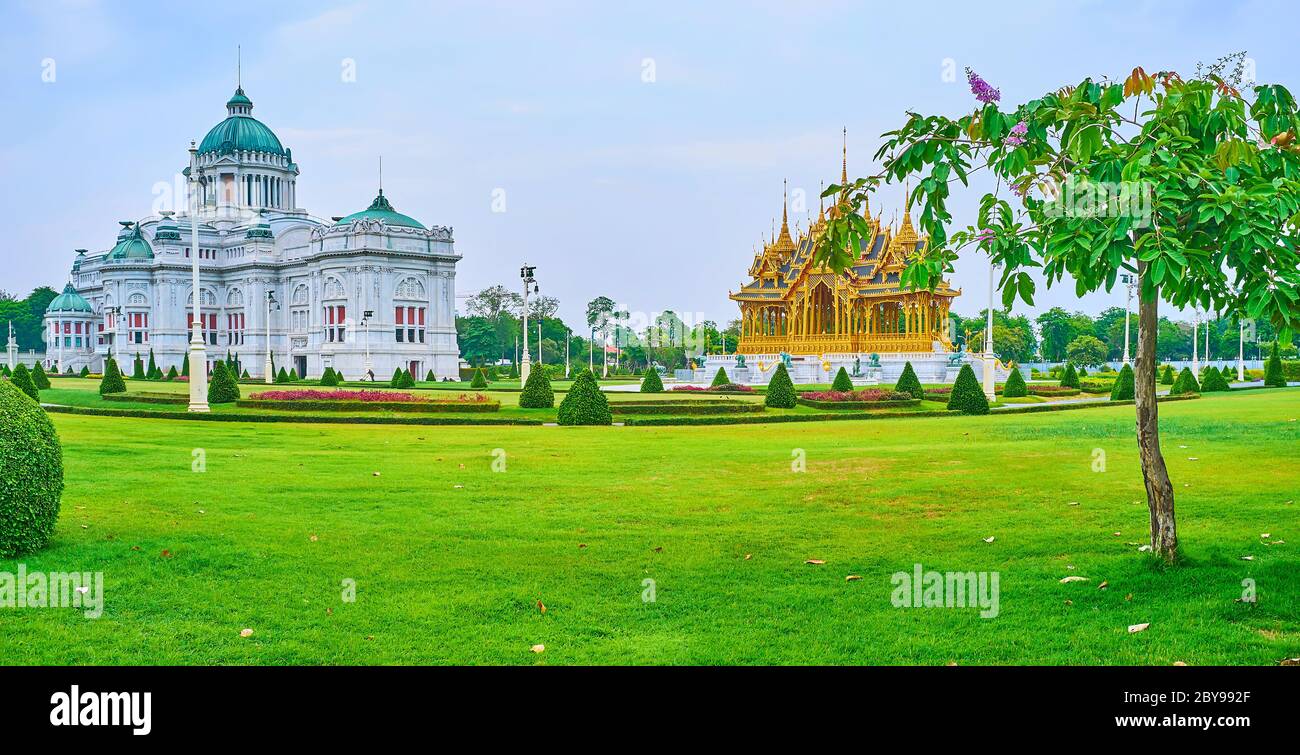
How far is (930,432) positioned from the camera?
81.1 feet

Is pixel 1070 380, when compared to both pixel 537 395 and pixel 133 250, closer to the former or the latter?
pixel 537 395

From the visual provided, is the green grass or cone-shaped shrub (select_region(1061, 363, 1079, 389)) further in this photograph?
cone-shaped shrub (select_region(1061, 363, 1079, 389))

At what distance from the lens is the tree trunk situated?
363 inches

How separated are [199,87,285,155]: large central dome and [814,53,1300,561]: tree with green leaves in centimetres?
11379

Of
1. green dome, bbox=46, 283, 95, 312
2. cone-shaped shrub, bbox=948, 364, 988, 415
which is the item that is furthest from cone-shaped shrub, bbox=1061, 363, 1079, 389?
green dome, bbox=46, 283, 95, 312

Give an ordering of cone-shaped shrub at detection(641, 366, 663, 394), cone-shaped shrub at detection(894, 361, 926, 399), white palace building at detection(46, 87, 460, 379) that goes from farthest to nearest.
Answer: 1. white palace building at detection(46, 87, 460, 379)
2. cone-shaped shrub at detection(641, 366, 663, 394)
3. cone-shaped shrub at detection(894, 361, 926, 399)

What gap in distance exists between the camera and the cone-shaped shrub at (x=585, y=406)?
28.0 metres

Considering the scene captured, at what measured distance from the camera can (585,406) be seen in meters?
28.0

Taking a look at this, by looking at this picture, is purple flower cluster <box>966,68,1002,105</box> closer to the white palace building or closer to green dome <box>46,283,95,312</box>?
the white palace building

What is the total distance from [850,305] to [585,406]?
37.2 m

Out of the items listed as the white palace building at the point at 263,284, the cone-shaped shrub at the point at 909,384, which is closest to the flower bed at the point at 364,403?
the cone-shaped shrub at the point at 909,384

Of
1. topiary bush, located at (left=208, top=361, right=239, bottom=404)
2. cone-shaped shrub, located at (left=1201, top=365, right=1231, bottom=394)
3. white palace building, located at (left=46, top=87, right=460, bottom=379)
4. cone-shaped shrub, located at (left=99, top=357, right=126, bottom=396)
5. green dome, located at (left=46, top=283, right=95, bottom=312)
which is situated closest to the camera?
topiary bush, located at (left=208, top=361, right=239, bottom=404)

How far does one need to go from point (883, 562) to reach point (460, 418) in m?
21.1
